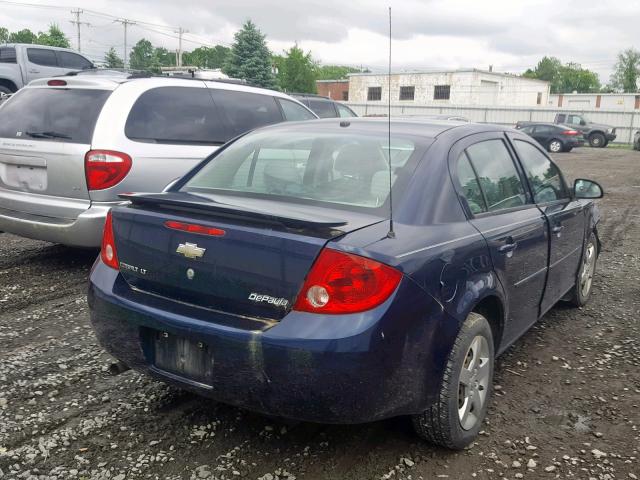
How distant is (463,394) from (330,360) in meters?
0.91

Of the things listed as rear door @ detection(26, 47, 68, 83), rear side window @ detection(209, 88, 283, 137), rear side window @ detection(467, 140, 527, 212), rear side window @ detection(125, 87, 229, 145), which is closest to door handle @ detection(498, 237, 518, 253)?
rear side window @ detection(467, 140, 527, 212)

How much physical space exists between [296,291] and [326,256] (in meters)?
0.19

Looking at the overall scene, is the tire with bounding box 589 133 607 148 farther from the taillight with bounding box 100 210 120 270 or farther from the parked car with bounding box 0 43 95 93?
the taillight with bounding box 100 210 120 270

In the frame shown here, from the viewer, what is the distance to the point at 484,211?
10.9 feet

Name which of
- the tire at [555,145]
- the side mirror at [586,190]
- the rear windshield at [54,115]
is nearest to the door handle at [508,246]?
the side mirror at [586,190]

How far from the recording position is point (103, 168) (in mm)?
5270

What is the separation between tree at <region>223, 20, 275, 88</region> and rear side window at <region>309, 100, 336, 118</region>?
25553 mm

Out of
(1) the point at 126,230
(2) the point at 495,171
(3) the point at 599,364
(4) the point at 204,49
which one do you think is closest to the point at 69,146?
(1) the point at 126,230

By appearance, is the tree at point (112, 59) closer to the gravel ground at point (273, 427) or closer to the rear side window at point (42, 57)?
the rear side window at point (42, 57)

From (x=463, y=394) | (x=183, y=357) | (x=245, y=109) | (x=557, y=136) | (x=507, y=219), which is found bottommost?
(x=463, y=394)

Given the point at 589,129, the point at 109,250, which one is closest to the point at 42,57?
the point at 109,250

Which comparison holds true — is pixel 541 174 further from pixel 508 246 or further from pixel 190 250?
pixel 190 250

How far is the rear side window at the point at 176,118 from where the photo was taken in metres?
5.66

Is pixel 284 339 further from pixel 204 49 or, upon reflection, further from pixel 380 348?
pixel 204 49
